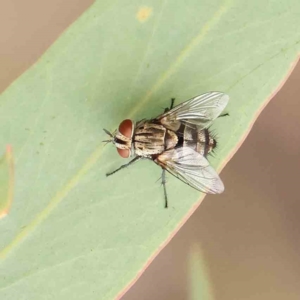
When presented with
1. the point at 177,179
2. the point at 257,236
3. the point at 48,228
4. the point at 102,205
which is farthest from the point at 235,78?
the point at 257,236

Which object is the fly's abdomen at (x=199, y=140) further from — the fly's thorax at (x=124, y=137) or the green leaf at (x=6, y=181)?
the green leaf at (x=6, y=181)

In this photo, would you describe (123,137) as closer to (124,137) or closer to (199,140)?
(124,137)

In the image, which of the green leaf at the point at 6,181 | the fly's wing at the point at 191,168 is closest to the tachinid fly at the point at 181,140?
the fly's wing at the point at 191,168

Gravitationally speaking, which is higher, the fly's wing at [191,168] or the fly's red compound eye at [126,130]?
the fly's red compound eye at [126,130]

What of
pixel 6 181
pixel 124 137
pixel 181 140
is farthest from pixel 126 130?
pixel 6 181

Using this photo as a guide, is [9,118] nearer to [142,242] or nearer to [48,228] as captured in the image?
[48,228]

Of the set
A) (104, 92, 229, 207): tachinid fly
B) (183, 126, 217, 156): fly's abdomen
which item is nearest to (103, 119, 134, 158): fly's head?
(104, 92, 229, 207): tachinid fly
